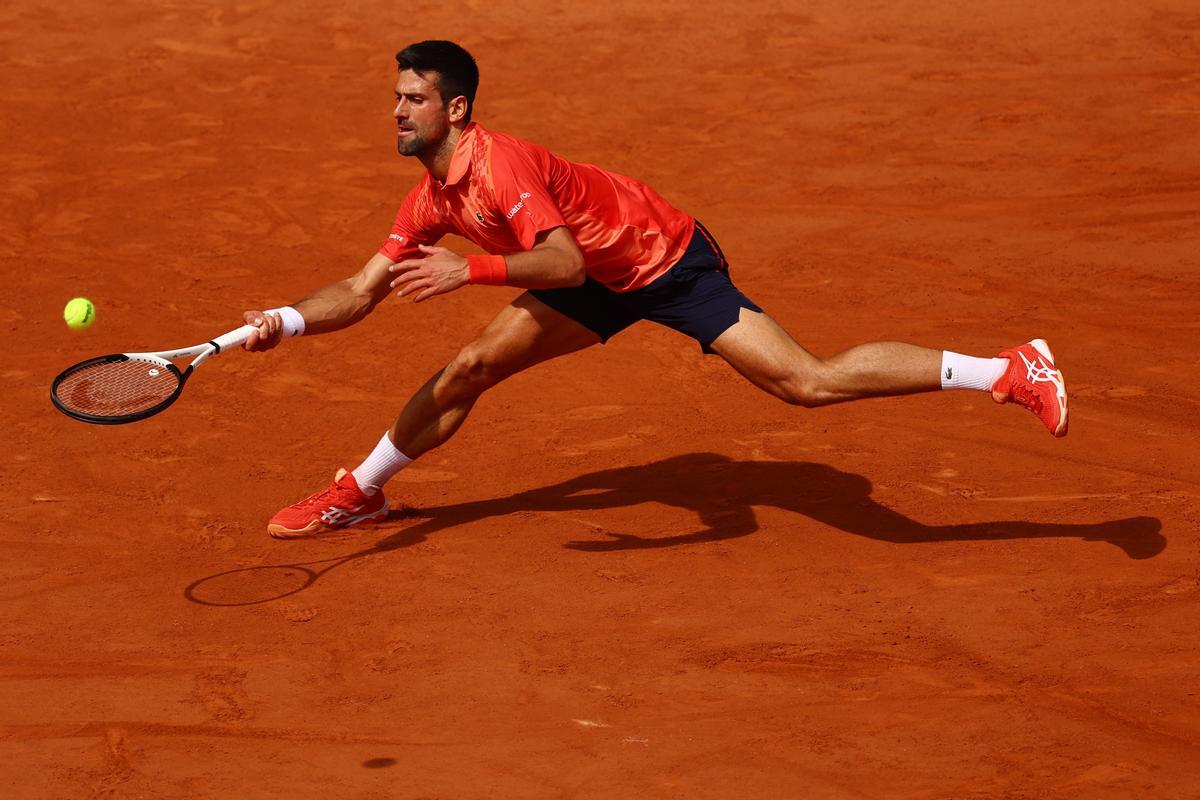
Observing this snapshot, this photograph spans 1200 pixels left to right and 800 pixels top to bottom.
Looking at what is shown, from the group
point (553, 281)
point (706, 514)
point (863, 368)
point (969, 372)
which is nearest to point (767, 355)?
point (863, 368)

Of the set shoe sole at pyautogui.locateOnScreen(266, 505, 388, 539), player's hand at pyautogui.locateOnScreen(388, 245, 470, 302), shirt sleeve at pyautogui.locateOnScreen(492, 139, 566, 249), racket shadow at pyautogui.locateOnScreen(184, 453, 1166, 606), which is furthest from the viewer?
shoe sole at pyautogui.locateOnScreen(266, 505, 388, 539)

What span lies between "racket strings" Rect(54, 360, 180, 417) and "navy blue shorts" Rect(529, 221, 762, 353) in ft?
4.80

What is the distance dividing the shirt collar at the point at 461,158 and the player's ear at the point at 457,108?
6 centimetres

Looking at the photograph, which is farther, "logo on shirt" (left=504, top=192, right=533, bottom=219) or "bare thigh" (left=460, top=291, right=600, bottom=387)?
"bare thigh" (left=460, top=291, right=600, bottom=387)

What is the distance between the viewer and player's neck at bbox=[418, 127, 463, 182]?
5477mm

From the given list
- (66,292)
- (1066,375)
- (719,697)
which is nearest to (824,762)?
(719,697)

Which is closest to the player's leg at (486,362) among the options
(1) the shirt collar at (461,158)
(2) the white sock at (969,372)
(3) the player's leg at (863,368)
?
(3) the player's leg at (863,368)

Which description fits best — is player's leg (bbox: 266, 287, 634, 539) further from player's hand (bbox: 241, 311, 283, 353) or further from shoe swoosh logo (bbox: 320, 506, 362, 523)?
player's hand (bbox: 241, 311, 283, 353)

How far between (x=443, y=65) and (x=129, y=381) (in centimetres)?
167

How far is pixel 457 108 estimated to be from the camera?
5461 mm

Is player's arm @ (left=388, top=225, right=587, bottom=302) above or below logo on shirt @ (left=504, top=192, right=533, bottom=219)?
below

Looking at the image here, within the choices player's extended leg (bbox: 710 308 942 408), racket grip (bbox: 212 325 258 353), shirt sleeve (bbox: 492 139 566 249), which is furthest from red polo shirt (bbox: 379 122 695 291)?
racket grip (bbox: 212 325 258 353)

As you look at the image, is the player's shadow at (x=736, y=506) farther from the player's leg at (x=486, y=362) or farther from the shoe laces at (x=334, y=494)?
the player's leg at (x=486, y=362)

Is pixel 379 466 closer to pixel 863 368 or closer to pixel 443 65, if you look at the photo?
pixel 443 65
